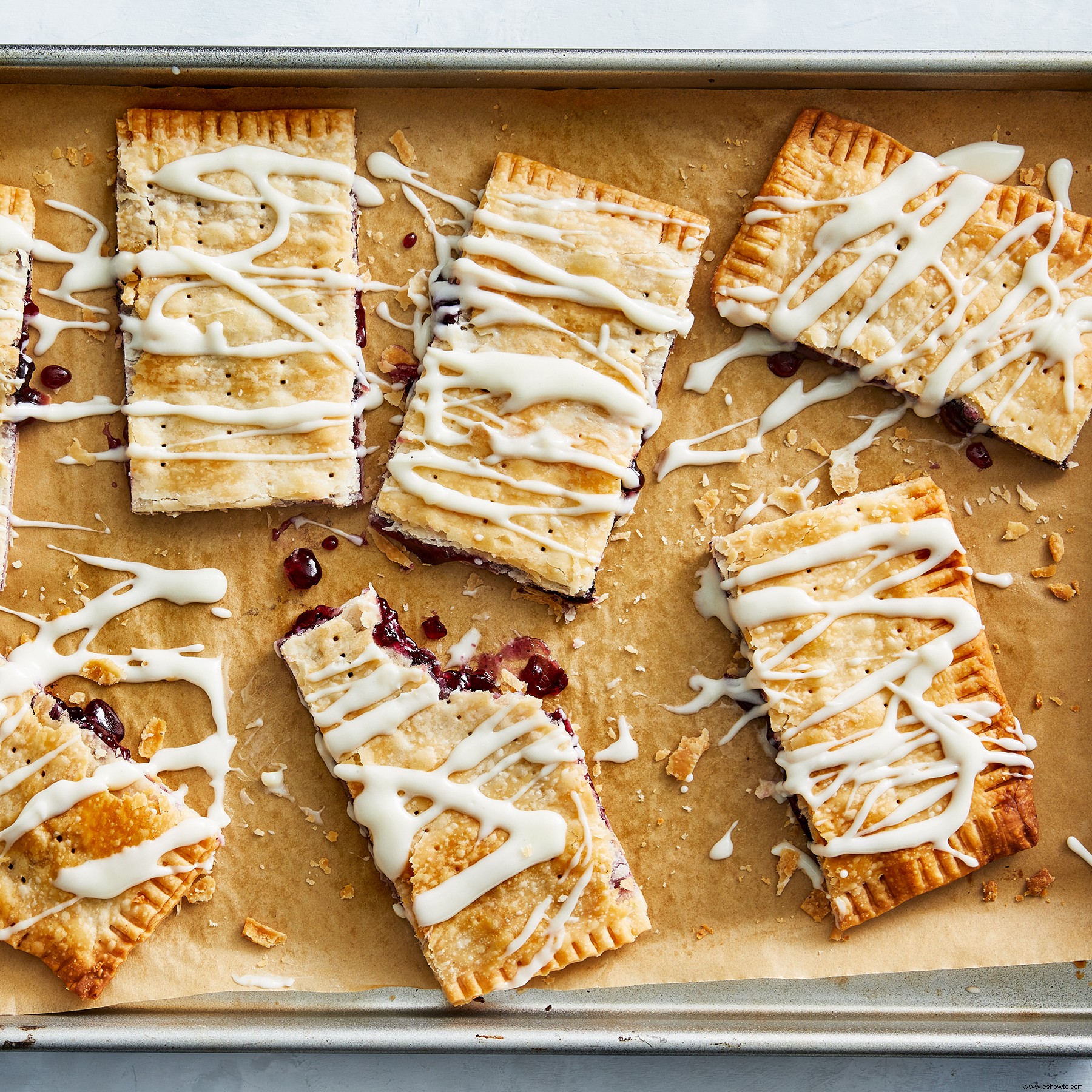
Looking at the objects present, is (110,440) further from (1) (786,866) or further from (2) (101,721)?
(1) (786,866)

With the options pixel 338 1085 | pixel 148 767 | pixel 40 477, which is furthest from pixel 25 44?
pixel 338 1085

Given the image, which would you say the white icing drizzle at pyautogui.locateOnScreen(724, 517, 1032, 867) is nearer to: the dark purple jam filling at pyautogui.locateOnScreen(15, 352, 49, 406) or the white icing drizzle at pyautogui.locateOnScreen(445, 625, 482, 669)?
the white icing drizzle at pyautogui.locateOnScreen(445, 625, 482, 669)

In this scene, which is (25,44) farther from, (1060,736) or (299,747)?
(1060,736)

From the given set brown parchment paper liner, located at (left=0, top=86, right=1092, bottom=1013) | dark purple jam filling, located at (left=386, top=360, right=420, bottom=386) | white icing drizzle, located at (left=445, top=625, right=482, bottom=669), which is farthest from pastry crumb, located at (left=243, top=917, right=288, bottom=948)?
dark purple jam filling, located at (left=386, top=360, right=420, bottom=386)

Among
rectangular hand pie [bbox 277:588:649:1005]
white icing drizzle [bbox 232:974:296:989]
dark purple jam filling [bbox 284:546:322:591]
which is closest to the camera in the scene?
rectangular hand pie [bbox 277:588:649:1005]

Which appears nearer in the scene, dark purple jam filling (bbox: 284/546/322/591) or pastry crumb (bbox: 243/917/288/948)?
pastry crumb (bbox: 243/917/288/948)

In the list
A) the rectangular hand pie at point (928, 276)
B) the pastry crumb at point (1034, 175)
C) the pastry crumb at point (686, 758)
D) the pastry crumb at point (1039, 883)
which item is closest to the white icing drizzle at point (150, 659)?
the pastry crumb at point (686, 758)

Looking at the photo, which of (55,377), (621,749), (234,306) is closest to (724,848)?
(621,749)
